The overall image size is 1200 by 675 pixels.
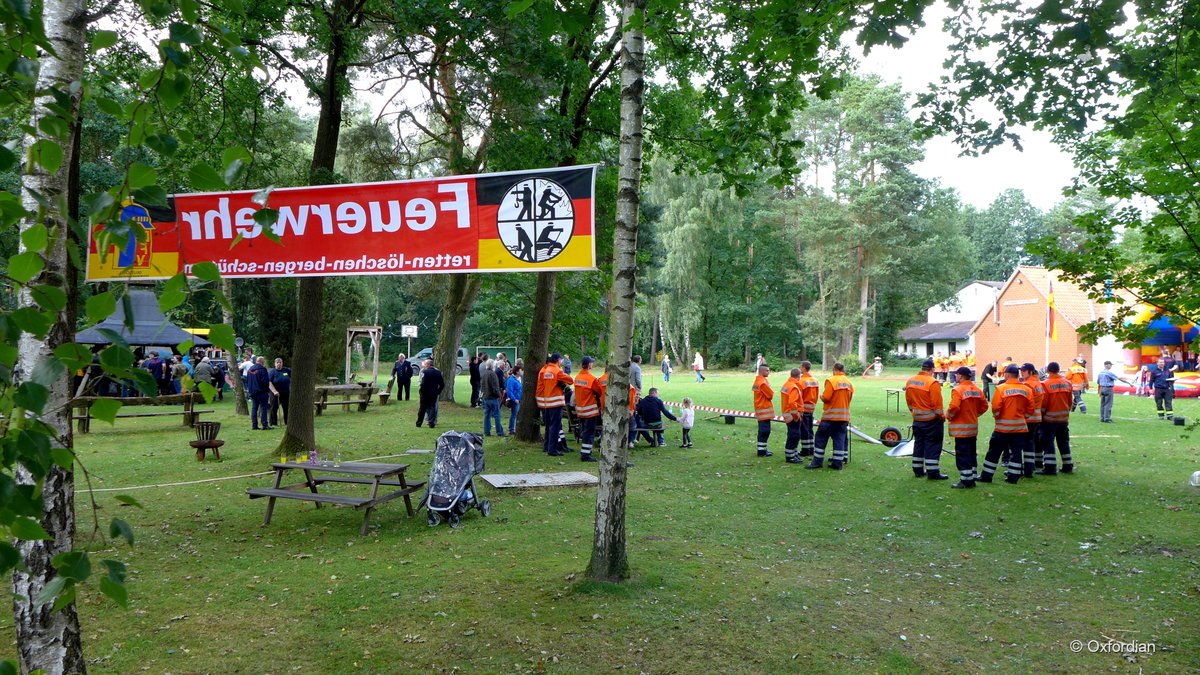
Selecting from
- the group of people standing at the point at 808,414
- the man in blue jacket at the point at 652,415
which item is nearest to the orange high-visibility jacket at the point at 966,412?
the group of people standing at the point at 808,414

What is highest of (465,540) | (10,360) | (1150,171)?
(1150,171)

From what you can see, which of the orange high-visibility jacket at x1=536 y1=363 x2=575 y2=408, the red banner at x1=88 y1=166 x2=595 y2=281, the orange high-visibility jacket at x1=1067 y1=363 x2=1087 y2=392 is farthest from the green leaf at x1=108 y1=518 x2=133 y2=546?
the orange high-visibility jacket at x1=1067 y1=363 x2=1087 y2=392

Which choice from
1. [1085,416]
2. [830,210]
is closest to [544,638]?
[1085,416]

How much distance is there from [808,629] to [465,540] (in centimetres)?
385

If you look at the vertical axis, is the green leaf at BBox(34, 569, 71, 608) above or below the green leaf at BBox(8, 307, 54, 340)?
below

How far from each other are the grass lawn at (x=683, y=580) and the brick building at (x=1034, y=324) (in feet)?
99.4

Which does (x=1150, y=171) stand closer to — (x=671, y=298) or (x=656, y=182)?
(x=656, y=182)

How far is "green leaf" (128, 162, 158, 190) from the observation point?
1677mm

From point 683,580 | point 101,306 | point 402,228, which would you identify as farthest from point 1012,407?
point 101,306

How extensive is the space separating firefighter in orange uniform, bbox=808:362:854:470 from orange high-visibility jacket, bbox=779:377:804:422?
20.0 inches

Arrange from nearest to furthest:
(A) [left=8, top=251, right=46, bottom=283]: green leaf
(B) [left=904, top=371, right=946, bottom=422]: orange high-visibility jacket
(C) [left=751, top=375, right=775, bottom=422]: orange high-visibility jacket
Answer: (A) [left=8, top=251, right=46, bottom=283]: green leaf, (B) [left=904, top=371, right=946, bottom=422]: orange high-visibility jacket, (C) [left=751, top=375, right=775, bottom=422]: orange high-visibility jacket

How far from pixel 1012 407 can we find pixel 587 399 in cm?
694

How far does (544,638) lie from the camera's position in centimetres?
523

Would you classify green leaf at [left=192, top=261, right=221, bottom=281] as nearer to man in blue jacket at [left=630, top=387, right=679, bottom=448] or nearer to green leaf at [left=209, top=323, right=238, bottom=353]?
green leaf at [left=209, top=323, right=238, bottom=353]
